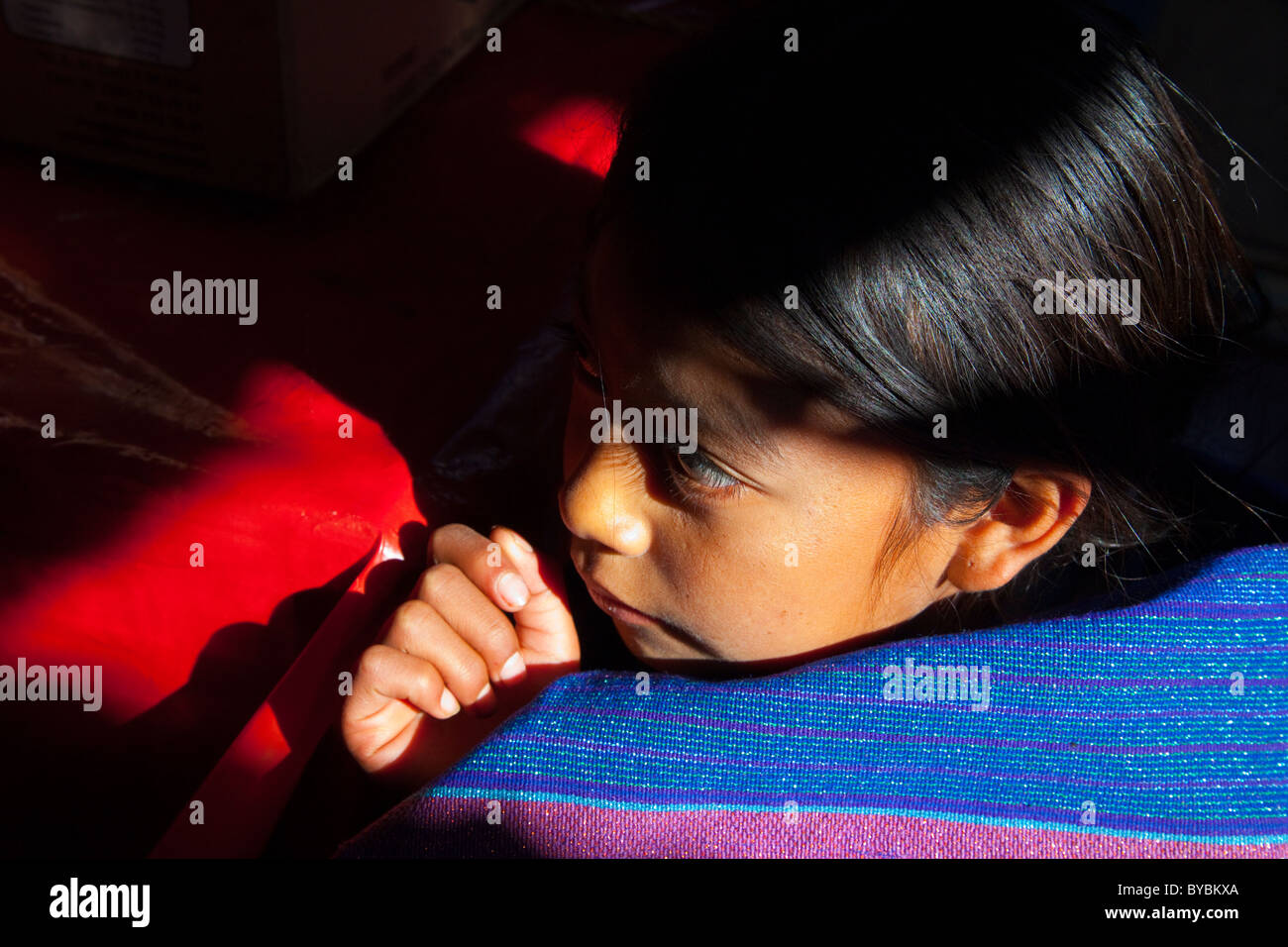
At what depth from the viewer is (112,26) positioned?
1.05 m

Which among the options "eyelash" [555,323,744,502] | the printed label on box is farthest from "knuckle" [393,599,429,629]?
the printed label on box

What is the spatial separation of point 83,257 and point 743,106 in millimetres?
715

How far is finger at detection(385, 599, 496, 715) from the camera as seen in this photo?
0.82 meters

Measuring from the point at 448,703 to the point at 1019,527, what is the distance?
0.46m

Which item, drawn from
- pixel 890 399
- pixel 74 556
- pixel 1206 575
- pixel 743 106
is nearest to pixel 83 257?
pixel 74 556

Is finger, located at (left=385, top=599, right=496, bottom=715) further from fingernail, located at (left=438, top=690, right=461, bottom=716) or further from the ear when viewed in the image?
the ear

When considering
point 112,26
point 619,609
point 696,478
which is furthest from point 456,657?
point 112,26

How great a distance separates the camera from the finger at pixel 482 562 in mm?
857

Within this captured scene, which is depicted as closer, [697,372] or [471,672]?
[697,372]

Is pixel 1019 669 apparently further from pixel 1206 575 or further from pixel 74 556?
→ pixel 74 556

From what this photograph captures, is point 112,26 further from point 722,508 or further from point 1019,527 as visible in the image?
point 1019,527

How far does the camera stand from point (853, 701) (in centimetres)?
68

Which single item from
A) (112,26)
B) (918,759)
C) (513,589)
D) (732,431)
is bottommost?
(918,759)

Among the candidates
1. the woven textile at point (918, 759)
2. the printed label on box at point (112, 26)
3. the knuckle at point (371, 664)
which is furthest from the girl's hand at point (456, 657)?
the printed label on box at point (112, 26)
